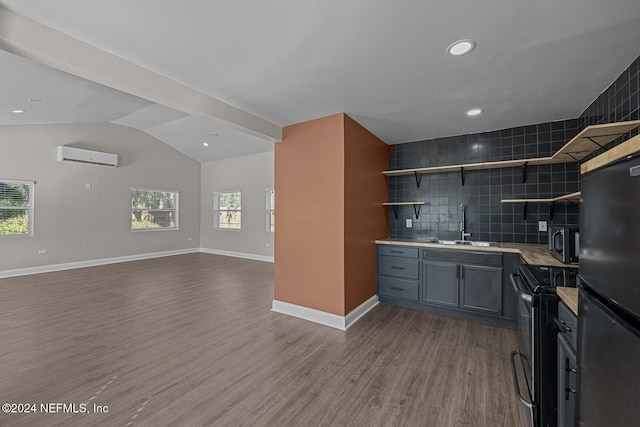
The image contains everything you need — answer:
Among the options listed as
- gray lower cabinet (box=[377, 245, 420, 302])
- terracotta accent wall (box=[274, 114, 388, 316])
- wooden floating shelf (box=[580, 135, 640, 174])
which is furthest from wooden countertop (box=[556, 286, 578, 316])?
gray lower cabinet (box=[377, 245, 420, 302])

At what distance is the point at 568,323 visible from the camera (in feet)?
4.34

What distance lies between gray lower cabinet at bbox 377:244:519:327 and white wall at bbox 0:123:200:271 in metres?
6.76

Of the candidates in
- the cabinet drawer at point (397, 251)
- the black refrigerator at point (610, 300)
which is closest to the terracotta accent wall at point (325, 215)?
the cabinet drawer at point (397, 251)

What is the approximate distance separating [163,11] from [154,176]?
281 inches

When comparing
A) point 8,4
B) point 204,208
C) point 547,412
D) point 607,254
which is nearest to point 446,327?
point 547,412

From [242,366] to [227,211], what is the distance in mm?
6602

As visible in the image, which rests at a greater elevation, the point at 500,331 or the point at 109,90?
the point at 109,90

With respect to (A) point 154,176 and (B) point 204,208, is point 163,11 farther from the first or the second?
(B) point 204,208

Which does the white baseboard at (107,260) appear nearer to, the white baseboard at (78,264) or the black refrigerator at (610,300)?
the white baseboard at (78,264)

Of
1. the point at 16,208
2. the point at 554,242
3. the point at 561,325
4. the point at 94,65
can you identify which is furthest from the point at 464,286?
the point at 16,208

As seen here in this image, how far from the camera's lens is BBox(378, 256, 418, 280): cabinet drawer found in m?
3.61

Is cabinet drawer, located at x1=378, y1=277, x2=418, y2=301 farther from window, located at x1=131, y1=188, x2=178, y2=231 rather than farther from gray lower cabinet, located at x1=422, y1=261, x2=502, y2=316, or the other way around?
window, located at x1=131, y1=188, x2=178, y2=231

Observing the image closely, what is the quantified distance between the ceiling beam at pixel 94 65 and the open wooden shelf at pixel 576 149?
2730 mm

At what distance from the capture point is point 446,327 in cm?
308
